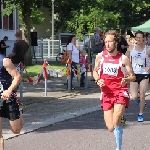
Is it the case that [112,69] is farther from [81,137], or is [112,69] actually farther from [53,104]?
[53,104]

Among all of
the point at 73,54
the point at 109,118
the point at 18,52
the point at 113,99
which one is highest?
the point at 18,52

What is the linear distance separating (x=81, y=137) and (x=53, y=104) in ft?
16.7

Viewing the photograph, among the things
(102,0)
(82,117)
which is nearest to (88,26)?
(102,0)

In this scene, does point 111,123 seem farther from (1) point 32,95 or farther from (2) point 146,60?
(1) point 32,95

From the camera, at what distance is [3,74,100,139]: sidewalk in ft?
38.1

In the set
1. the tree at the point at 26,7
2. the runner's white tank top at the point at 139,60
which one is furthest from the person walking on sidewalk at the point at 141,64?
the tree at the point at 26,7

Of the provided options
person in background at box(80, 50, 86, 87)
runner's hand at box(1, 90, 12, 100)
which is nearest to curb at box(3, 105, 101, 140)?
runner's hand at box(1, 90, 12, 100)

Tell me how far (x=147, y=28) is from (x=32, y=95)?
13.1 m

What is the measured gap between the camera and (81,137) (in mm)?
9789

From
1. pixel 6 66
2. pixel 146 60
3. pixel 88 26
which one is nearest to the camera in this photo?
pixel 6 66

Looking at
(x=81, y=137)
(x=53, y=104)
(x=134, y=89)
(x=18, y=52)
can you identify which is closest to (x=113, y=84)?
(x=81, y=137)

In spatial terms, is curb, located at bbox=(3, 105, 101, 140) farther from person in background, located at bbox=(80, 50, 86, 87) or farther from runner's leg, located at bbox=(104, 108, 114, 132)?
person in background, located at bbox=(80, 50, 86, 87)

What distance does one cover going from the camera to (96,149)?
8617mm

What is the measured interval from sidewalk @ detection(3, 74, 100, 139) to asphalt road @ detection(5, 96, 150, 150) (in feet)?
1.17
